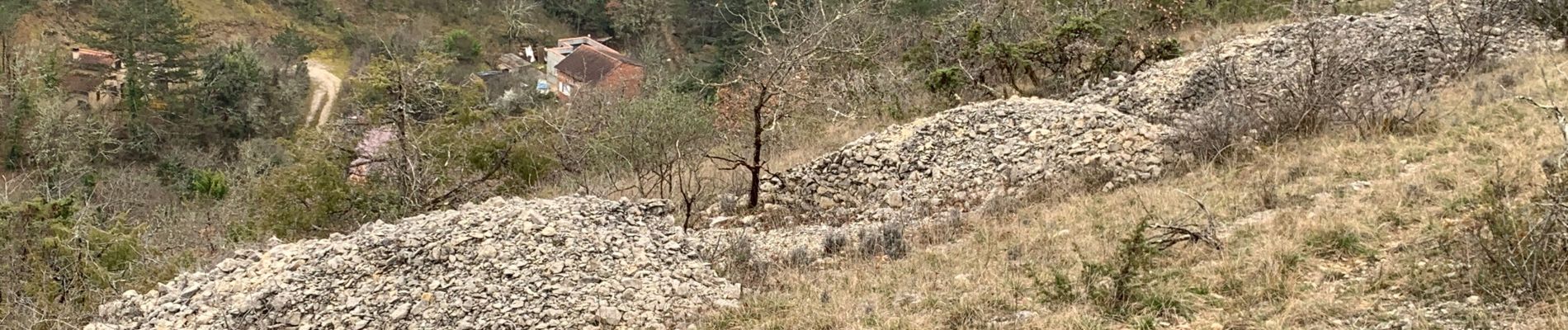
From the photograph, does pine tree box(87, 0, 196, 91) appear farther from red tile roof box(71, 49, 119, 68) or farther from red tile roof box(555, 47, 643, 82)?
red tile roof box(555, 47, 643, 82)

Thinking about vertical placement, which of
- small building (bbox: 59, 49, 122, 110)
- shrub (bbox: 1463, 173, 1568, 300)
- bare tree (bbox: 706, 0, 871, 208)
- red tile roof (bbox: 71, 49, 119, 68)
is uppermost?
shrub (bbox: 1463, 173, 1568, 300)

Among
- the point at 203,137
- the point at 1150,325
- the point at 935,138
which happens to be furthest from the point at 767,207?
the point at 203,137

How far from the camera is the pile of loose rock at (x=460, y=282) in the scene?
4.27 meters

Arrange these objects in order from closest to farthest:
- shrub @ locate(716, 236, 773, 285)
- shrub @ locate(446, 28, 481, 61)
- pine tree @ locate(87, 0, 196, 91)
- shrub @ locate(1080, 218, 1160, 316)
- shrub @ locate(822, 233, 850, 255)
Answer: shrub @ locate(1080, 218, 1160, 316), shrub @ locate(716, 236, 773, 285), shrub @ locate(822, 233, 850, 255), pine tree @ locate(87, 0, 196, 91), shrub @ locate(446, 28, 481, 61)

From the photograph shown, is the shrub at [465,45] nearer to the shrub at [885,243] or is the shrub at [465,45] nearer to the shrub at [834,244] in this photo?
the shrub at [834,244]

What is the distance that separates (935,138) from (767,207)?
1.33 metres

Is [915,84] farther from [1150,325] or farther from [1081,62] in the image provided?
[1150,325]

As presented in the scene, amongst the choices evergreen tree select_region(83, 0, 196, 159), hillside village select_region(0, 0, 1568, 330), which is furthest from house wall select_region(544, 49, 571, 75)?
hillside village select_region(0, 0, 1568, 330)

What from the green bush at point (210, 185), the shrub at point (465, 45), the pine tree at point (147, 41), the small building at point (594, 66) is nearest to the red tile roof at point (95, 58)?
the pine tree at point (147, 41)

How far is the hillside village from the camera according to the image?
3.76 meters

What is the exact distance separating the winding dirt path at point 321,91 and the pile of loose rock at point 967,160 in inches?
910

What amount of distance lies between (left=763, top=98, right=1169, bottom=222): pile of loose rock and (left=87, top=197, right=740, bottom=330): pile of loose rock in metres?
2.12

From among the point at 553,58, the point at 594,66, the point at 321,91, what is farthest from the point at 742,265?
the point at 553,58

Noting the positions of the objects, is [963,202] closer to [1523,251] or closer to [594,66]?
[1523,251]
